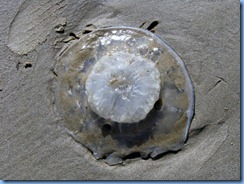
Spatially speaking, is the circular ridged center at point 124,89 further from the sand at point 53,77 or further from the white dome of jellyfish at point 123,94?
the sand at point 53,77

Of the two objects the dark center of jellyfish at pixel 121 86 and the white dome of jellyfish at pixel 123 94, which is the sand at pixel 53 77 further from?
the dark center of jellyfish at pixel 121 86

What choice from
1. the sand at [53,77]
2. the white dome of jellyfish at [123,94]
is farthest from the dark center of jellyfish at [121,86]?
the sand at [53,77]

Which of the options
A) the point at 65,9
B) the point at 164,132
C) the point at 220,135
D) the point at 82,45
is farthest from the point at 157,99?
the point at 65,9

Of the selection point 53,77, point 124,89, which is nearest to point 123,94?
point 124,89

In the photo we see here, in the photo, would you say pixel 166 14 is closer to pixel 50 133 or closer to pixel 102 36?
pixel 102 36

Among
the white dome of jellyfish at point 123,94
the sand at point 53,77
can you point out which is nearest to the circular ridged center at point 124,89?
the white dome of jellyfish at point 123,94

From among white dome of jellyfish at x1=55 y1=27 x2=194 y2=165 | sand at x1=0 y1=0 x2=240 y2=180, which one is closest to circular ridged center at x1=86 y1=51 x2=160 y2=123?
white dome of jellyfish at x1=55 y1=27 x2=194 y2=165

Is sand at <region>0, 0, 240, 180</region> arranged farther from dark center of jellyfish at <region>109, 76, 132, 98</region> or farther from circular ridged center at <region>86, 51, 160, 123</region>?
dark center of jellyfish at <region>109, 76, 132, 98</region>

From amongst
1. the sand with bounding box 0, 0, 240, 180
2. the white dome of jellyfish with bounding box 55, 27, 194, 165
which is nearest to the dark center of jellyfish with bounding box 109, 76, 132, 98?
the white dome of jellyfish with bounding box 55, 27, 194, 165
